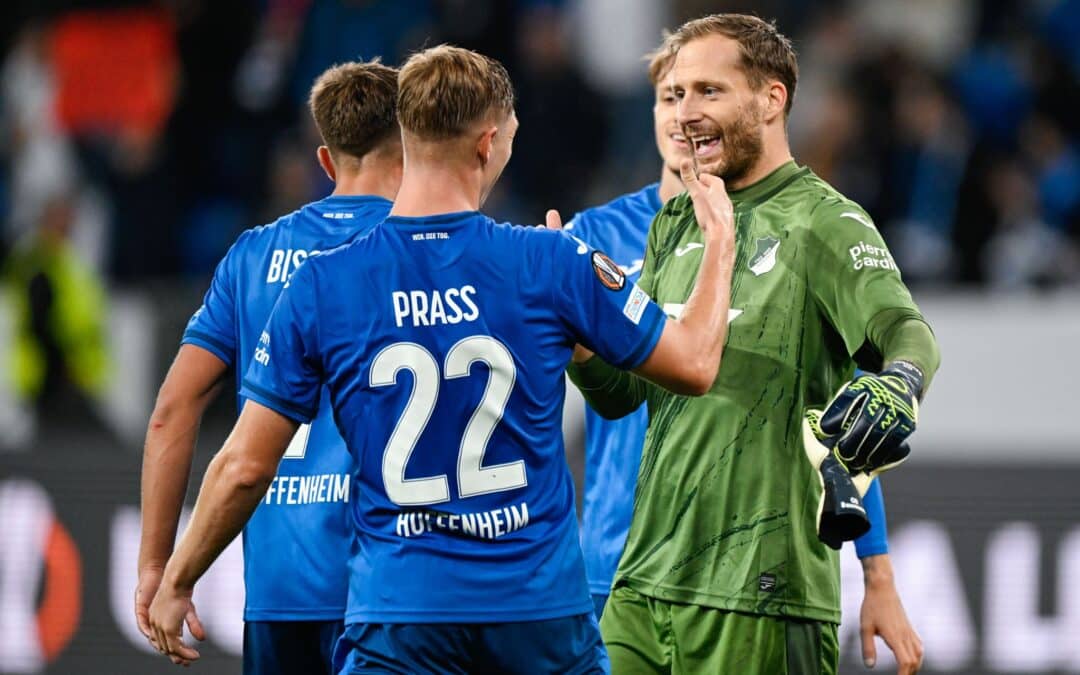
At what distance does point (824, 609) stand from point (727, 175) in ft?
4.12

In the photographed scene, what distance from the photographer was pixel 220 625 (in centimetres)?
863

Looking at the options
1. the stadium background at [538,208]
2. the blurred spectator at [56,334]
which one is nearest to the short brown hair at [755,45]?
the stadium background at [538,208]

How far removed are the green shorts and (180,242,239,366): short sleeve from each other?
57.3 inches

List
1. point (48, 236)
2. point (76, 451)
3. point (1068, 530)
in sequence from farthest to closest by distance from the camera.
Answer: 1. point (48, 236)
2. point (76, 451)
3. point (1068, 530)

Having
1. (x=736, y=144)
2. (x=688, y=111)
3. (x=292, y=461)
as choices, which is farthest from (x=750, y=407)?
(x=292, y=461)

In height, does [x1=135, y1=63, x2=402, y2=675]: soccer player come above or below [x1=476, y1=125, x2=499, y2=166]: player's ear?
below

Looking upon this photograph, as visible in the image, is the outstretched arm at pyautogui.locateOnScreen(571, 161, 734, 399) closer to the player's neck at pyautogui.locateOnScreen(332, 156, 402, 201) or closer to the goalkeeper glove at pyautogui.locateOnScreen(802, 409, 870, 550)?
the goalkeeper glove at pyautogui.locateOnScreen(802, 409, 870, 550)

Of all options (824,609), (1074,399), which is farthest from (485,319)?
(1074,399)

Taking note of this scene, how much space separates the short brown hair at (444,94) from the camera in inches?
169

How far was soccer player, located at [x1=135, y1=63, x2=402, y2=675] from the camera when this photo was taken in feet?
16.2

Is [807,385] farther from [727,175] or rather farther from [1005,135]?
[1005,135]

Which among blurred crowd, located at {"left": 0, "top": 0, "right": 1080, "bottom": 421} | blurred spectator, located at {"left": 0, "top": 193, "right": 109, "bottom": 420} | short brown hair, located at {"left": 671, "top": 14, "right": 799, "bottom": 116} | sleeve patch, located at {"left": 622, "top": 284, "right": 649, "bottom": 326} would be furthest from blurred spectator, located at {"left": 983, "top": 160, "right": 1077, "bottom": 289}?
sleeve patch, located at {"left": 622, "top": 284, "right": 649, "bottom": 326}

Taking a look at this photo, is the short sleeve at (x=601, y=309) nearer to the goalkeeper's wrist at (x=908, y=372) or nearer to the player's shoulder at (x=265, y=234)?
the goalkeeper's wrist at (x=908, y=372)

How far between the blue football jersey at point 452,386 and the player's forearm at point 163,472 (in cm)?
90
